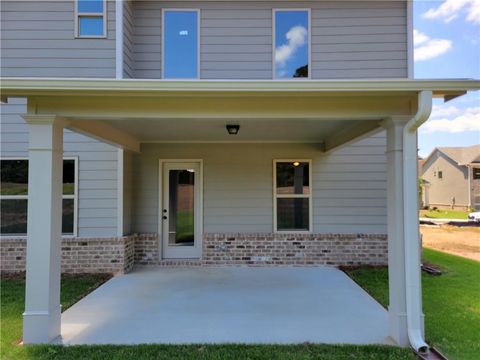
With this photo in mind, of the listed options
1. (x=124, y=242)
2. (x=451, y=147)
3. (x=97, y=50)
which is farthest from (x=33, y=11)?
(x=451, y=147)

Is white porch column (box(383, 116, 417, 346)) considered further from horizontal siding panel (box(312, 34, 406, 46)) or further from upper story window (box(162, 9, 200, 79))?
upper story window (box(162, 9, 200, 79))

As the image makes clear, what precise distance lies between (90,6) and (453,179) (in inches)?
1079

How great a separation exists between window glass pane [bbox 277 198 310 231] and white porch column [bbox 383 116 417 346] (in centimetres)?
347

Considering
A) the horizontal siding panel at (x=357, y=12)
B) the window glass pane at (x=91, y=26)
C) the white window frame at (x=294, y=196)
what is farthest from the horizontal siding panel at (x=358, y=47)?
the window glass pane at (x=91, y=26)

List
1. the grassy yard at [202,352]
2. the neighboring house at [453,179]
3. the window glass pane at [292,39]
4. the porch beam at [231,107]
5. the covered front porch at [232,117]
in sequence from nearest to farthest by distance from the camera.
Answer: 1. the grassy yard at [202,352]
2. the covered front porch at [232,117]
3. the porch beam at [231,107]
4. the window glass pane at [292,39]
5. the neighboring house at [453,179]

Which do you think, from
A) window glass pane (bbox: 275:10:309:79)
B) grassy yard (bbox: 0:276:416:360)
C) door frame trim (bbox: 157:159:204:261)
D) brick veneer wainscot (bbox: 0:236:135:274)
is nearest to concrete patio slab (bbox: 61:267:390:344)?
grassy yard (bbox: 0:276:416:360)

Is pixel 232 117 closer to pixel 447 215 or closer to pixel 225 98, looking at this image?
pixel 225 98

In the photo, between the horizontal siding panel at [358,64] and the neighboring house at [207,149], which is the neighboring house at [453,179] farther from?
the neighboring house at [207,149]

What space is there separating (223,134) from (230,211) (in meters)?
1.71

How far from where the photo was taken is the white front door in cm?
732

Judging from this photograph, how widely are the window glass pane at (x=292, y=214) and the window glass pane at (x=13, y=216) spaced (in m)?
4.96

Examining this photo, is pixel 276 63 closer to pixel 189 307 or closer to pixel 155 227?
pixel 155 227

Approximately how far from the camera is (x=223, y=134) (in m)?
6.38

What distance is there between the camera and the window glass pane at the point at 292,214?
23.8 ft
